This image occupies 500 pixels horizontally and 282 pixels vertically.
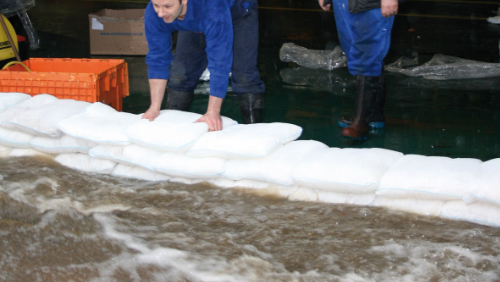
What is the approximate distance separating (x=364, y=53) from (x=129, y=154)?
4.45 ft

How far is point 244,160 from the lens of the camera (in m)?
2.11

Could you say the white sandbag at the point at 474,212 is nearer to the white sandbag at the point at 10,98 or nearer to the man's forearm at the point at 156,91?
the man's forearm at the point at 156,91

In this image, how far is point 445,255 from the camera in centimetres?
158

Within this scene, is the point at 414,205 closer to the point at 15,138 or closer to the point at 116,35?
the point at 15,138

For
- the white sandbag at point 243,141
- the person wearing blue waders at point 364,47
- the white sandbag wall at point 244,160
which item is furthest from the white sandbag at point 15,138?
the person wearing blue waders at point 364,47

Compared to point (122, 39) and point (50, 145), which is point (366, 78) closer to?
point (50, 145)

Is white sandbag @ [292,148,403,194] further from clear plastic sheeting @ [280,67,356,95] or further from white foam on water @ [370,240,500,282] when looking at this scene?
A: clear plastic sheeting @ [280,67,356,95]

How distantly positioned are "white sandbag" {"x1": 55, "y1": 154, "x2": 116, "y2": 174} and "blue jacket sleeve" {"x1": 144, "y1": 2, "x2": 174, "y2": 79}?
0.44 metres

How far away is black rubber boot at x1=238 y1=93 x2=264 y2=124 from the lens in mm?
2562

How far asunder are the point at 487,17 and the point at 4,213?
6607 millimetres

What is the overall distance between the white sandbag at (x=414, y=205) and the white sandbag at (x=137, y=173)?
911mm

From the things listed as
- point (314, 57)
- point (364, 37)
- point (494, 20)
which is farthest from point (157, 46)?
point (494, 20)

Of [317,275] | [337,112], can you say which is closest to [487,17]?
[337,112]

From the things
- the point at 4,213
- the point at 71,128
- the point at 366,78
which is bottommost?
the point at 4,213
